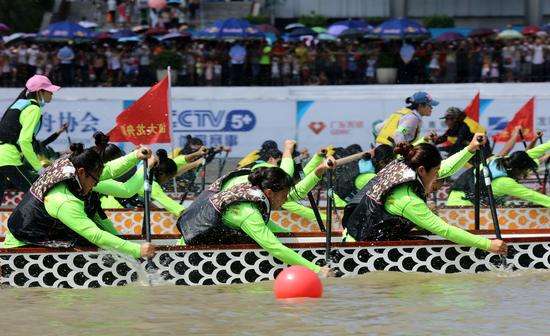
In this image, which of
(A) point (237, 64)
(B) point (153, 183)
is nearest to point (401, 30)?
(A) point (237, 64)

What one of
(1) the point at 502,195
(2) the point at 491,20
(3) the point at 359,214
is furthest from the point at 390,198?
(2) the point at 491,20

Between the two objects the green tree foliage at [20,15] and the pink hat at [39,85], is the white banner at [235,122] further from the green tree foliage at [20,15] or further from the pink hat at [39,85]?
the green tree foliage at [20,15]

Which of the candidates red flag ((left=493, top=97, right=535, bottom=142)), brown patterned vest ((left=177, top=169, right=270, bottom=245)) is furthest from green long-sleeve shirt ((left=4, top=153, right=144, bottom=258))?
red flag ((left=493, top=97, right=535, bottom=142))

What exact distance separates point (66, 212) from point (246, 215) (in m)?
1.36

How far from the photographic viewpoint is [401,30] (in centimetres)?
2973

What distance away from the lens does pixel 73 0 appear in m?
35.3

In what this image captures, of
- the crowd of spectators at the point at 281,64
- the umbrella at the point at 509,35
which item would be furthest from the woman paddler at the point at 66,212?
the umbrella at the point at 509,35

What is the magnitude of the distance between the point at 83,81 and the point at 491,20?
15.3m

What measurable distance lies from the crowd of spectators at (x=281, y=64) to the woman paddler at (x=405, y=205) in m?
17.1

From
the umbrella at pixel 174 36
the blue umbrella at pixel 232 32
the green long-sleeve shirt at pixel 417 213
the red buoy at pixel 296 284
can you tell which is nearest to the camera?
the red buoy at pixel 296 284

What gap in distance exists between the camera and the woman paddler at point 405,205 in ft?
34.5

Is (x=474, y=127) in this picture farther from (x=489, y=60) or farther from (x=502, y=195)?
(x=489, y=60)

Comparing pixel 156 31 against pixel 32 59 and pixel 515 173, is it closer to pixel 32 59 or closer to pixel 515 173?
pixel 32 59

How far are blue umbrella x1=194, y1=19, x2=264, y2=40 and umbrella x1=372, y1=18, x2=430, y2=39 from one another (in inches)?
108
